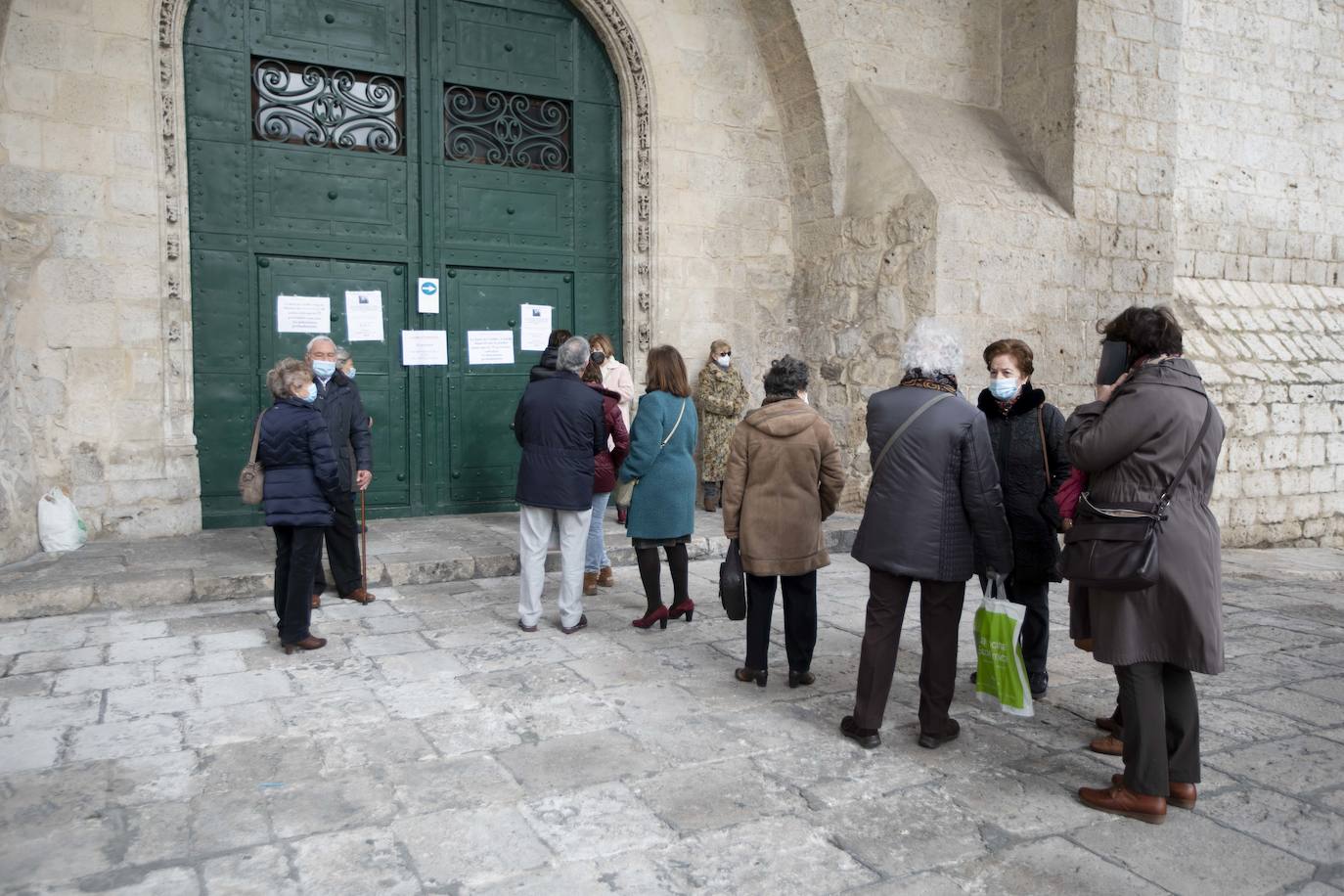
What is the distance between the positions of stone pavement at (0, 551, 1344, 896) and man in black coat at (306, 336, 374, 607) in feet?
2.13

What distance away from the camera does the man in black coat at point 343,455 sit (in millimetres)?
5660

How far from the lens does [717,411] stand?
8633 mm

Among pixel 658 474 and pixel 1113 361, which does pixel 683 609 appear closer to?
pixel 658 474

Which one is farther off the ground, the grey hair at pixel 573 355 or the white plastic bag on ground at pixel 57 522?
the grey hair at pixel 573 355

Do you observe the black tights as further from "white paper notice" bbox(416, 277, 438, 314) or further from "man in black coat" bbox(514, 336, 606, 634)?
"white paper notice" bbox(416, 277, 438, 314)

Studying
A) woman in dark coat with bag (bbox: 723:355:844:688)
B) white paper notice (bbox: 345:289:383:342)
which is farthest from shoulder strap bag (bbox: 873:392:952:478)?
white paper notice (bbox: 345:289:383:342)

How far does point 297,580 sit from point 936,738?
3.02 metres

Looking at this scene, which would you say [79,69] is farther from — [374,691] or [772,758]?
[772,758]

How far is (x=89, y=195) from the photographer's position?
6828mm

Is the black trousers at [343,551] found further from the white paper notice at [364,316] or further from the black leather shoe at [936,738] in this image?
the black leather shoe at [936,738]

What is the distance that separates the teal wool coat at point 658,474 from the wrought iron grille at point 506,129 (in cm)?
409

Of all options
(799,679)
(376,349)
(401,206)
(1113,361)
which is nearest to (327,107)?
(401,206)

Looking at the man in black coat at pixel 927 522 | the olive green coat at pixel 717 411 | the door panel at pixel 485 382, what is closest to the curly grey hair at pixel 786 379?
the man in black coat at pixel 927 522

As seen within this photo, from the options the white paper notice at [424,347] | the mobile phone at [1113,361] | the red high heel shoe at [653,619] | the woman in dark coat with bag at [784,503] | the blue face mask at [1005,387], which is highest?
the white paper notice at [424,347]
